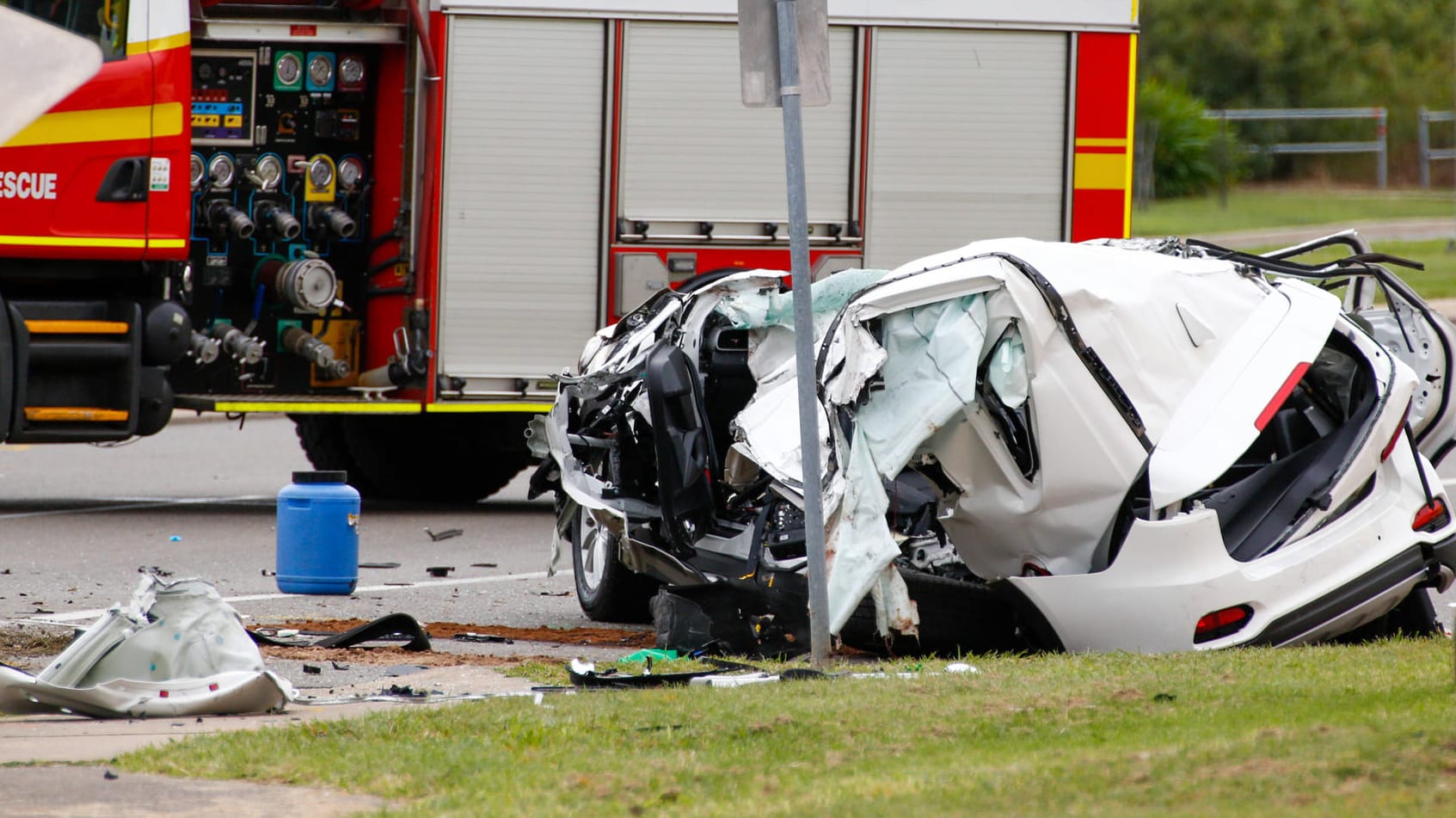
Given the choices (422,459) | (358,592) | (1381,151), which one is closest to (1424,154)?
(1381,151)

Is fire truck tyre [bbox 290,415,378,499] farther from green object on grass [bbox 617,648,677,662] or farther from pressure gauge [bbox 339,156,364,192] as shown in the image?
green object on grass [bbox 617,648,677,662]

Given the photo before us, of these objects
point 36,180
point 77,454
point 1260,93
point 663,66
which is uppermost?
point 1260,93

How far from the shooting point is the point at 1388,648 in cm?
712

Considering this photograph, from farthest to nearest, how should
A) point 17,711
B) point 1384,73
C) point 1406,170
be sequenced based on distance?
point 1384,73 → point 1406,170 → point 17,711

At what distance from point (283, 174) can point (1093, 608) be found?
732 cm

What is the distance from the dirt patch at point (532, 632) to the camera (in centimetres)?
840

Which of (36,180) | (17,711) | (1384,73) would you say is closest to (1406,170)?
(1384,73)

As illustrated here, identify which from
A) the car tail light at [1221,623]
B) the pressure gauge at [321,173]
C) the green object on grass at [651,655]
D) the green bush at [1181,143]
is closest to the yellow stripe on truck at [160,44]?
the pressure gauge at [321,173]

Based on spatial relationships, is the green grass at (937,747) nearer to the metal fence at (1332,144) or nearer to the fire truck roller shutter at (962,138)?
the fire truck roller shutter at (962,138)

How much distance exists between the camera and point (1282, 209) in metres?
33.6

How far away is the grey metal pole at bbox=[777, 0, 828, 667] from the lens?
6.88 meters

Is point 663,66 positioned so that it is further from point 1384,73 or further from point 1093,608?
point 1384,73

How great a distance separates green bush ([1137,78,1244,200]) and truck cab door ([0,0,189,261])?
2570 centimetres

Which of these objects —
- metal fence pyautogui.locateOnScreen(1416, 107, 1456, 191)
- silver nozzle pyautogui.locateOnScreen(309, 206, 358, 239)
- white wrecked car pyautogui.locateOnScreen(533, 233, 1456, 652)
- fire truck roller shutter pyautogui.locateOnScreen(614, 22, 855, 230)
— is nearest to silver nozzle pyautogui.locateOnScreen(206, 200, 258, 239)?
silver nozzle pyautogui.locateOnScreen(309, 206, 358, 239)
